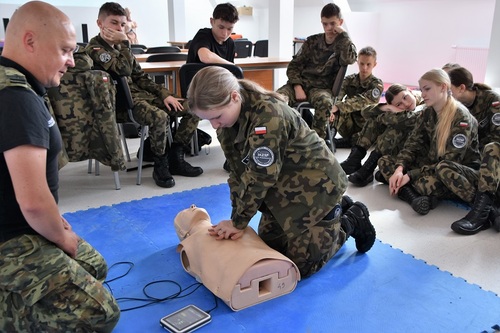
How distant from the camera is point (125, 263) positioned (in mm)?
2408

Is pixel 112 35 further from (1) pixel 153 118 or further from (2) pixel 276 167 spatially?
(2) pixel 276 167

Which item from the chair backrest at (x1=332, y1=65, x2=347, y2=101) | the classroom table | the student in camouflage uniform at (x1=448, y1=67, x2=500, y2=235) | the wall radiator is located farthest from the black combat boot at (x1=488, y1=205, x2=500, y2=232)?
the wall radiator

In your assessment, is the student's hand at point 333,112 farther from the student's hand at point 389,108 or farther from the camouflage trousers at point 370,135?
the student's hand at point 389,108

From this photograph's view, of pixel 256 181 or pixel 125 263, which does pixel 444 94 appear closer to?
pixel 256 181

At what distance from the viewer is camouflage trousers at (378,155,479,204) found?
3.02 m

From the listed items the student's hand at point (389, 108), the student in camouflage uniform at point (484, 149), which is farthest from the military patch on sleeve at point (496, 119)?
the student's hand at point (389, 108)

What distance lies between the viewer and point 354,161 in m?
4.00

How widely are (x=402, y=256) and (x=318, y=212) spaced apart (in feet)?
2.25

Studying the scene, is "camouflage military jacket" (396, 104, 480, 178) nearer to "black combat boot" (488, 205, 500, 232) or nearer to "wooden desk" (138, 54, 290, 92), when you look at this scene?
"black combat boot" (488, 205, 500, 232)

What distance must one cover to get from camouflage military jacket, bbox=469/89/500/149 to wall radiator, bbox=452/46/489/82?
5.03m

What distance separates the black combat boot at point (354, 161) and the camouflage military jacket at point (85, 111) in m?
1.91

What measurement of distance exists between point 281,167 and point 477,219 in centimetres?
150

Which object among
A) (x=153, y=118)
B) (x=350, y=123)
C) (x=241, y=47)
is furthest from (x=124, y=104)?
(x=241, y=47)

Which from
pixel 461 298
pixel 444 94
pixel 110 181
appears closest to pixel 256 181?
pixel 461 298
